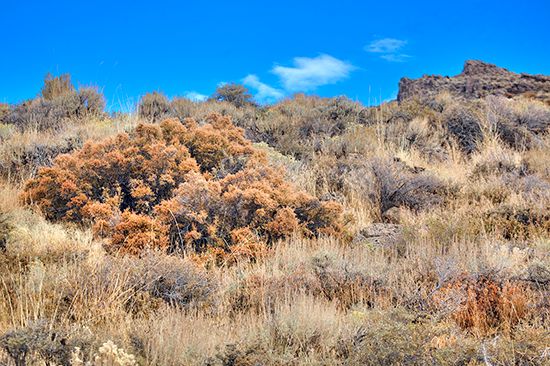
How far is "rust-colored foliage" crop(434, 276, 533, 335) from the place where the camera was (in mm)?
4473

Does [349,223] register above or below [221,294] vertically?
above

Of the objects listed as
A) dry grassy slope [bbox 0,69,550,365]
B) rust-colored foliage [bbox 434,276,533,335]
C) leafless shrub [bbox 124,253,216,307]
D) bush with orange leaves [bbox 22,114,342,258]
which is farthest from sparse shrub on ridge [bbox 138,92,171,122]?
rust-colored foliage [bbox 434,276,533,335]

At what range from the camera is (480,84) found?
76.4 ft

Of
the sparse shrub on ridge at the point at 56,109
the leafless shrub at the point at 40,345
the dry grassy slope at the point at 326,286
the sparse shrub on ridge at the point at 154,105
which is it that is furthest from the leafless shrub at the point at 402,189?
the sparse shrub on ridge at the point at 56,109

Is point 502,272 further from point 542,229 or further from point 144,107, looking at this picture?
point 144,107

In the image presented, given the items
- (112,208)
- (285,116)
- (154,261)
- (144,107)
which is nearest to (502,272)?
(154,261)

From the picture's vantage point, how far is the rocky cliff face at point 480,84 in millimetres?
22750

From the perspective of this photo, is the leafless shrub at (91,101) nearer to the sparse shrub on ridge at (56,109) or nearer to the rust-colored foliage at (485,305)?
the sparse shrub on ridge at (56,109)

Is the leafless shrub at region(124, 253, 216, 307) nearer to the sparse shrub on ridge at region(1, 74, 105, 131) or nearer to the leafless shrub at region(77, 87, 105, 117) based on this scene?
the sparse shrub on ridge at region(1, 74, 105, 131)

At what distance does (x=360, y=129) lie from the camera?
14914 mm

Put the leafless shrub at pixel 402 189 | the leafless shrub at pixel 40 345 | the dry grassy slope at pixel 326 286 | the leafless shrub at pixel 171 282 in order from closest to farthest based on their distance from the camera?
the leafless shrub at pixel 40 345 < the dry grassy slope at pixel 326 286 < the leafless shrub at pixel 171 282 < the leafless shrub at pixel 402 189

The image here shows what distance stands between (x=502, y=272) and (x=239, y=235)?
3.24m

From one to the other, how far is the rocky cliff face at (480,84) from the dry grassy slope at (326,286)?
12.6 metres

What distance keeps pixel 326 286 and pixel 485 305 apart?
5.21ft
